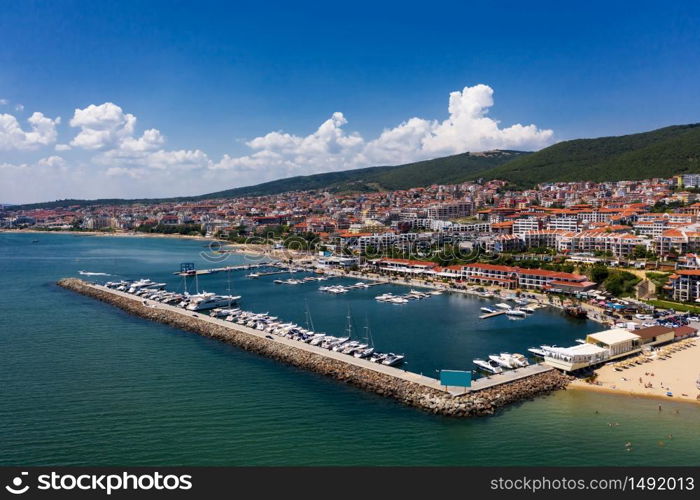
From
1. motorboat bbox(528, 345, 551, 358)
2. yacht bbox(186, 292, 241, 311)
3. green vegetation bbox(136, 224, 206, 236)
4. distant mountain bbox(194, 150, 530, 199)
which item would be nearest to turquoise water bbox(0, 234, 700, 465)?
motorboat bbox(528, 345, 551, 358)

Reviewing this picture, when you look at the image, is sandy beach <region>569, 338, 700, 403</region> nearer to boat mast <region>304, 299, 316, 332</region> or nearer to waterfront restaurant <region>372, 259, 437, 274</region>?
boat mast <region>304, 299, 316, 332</region>

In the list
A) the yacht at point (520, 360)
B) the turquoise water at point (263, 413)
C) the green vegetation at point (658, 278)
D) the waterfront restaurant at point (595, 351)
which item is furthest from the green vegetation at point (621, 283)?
the yacht at point (520, 360)

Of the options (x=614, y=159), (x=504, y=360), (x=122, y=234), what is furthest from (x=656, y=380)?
(x=122, y=234)

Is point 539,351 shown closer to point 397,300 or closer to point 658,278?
point 397,300

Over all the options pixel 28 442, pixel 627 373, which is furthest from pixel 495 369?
pixel 28 442

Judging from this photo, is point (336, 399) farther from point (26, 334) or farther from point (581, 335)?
point (26, 334)

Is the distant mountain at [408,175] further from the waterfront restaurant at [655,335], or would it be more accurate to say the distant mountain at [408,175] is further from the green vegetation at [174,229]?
the waterfront restaurant at [655,335]
